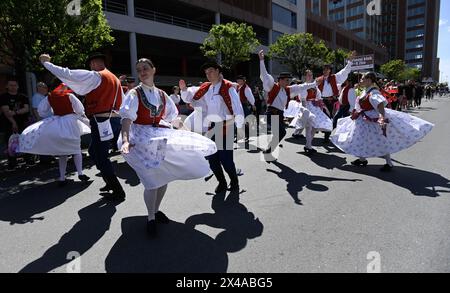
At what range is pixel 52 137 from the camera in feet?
18.9

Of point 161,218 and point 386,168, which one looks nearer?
point 161,218

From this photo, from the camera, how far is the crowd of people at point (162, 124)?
3728 millimetres

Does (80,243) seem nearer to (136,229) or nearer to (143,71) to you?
(136,229)

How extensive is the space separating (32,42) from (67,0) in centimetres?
140

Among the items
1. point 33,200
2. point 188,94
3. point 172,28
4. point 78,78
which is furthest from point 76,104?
point 172,28

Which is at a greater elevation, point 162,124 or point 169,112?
point 169,112

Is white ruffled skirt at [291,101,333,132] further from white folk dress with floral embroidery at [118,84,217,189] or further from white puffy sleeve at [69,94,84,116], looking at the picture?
white puffy sleeve at [69,94,84,116]

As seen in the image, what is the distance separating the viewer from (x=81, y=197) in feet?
17.3

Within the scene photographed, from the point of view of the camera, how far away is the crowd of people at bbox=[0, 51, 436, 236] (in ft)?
12.2

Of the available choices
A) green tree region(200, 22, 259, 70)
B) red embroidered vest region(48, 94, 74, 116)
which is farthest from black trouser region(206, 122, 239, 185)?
green tree region(200, 22, 259, 70)

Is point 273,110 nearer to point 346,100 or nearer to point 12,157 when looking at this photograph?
point 346,100

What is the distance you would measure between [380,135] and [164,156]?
14.8ft
